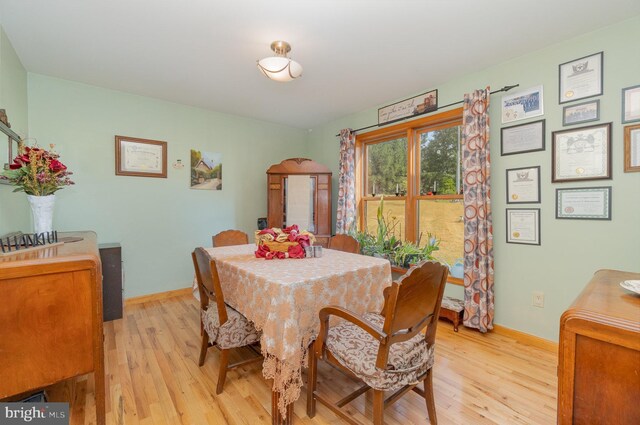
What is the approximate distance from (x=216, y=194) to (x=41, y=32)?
2.27 m

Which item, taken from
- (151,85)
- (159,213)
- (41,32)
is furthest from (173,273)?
(41,32)

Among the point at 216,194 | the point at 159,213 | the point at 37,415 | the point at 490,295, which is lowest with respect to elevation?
the point at 37,415

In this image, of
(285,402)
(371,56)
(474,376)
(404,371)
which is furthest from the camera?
(371,56)

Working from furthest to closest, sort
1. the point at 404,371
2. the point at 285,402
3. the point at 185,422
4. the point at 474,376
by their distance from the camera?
1. the point at 474,376
2. the point at 185,422
3. the point at 285,402
4. the point at 404,371

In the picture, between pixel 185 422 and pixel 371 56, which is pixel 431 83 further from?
pixel 185 422

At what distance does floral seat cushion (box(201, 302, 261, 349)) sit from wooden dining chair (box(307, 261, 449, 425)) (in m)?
0.47

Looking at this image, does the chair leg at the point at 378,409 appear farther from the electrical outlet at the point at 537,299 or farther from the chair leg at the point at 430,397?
the electrical outlet at the point at 537,299

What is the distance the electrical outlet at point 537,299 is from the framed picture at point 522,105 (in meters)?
1.54

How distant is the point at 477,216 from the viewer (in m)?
2.71

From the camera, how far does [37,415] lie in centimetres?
137

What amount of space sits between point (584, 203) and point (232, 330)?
2.75m

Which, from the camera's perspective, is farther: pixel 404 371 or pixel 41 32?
pixel 41 32

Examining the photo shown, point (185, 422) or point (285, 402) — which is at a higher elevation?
point (285, 402)

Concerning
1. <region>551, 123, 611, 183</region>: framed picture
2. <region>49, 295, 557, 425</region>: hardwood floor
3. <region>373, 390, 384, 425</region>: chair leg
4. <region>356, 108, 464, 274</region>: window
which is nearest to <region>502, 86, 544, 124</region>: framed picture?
<region>551, 123, 611, 183</region>: framed picture
